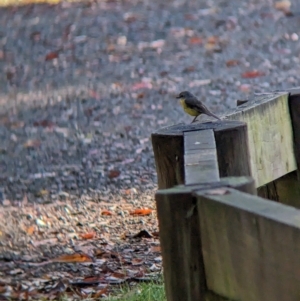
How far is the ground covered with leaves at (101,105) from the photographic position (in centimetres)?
505

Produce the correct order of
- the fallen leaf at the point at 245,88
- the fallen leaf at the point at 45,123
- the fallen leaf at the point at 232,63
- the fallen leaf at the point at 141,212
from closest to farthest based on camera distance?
the fallen leaf at the point at 141,212 < the fallen leaf at the point at 45,123 < the fallen leaf at the point at 245,88 < the fallen leaf at the point at 232,63

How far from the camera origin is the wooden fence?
1855 millimetres

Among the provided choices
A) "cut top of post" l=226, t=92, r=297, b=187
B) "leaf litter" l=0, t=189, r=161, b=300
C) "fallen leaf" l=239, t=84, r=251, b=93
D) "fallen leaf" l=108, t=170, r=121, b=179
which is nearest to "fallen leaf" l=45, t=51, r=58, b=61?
"fallen leaf" l=239, t=84, r=251, b=93

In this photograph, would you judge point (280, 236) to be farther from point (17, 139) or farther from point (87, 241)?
point (17, 139)

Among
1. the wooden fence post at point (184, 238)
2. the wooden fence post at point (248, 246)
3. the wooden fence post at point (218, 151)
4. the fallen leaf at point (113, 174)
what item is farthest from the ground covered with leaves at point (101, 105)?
the wooden fence post at point (248, 246)

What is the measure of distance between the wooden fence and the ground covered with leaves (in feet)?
5.39

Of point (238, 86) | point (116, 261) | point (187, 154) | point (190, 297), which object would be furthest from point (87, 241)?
point (238, 86)

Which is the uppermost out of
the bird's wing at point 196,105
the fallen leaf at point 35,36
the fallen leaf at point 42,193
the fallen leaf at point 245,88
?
the fallen leaf at point 35,36

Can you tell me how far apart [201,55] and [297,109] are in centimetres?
710

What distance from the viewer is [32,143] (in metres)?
8.17

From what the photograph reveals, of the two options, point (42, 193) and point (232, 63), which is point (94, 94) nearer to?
point (232, 63)

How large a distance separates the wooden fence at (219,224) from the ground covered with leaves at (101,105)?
5.39 feet

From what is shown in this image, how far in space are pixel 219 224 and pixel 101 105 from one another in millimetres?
7170

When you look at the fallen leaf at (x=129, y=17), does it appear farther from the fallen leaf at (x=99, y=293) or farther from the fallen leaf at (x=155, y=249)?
the fallen leaf at (x=99, y=293)
